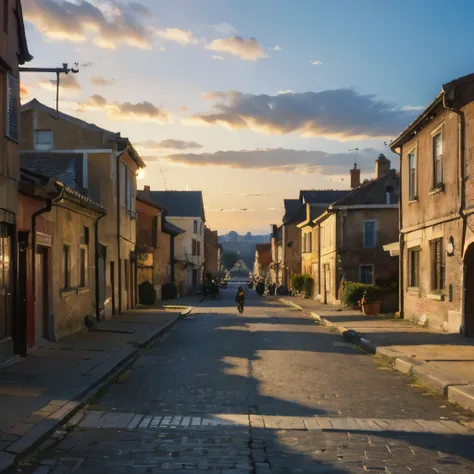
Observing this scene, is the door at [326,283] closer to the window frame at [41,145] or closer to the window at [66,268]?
the window frame at [41,145]

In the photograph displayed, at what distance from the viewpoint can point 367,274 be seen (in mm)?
41000

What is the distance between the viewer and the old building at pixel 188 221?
76125 millimetres

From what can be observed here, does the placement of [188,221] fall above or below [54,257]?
above

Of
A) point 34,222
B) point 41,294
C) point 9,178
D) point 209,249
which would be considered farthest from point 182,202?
point 9,178

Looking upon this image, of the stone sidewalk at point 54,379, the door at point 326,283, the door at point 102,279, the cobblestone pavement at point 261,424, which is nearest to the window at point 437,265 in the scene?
the cobblestone pavement at point 261,424

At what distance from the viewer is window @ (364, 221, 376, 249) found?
133ft

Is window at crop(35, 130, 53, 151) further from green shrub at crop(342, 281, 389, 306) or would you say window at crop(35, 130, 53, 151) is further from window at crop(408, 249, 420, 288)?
green shrub at crop(342, 281, 389, 306)

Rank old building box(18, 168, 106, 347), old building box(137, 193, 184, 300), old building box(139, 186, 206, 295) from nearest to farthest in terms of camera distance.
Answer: old building box(18, 168, 106, 347), old building box(137, 193, 184, 300), old building box(139, 186, 206, 295)

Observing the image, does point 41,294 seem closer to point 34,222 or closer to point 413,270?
point 34,222

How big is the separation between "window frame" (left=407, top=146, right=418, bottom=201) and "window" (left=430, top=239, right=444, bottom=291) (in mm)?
2337

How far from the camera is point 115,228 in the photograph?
27766mm

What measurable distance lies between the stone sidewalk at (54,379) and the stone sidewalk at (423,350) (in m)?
5.21

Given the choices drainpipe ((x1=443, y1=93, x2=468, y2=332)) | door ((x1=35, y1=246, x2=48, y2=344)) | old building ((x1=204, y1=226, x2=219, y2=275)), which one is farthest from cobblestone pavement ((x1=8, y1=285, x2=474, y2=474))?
old building ((x1=204, y1=226, x2=219, y2=275))

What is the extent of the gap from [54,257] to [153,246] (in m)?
27.8
